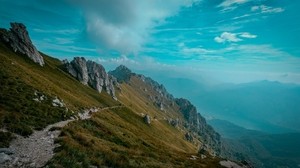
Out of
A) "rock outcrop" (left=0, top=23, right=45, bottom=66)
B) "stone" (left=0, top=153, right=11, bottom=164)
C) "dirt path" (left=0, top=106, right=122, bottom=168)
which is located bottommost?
"stone" (left=0, top=153, right=11, bottom=164)

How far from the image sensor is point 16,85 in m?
50.7

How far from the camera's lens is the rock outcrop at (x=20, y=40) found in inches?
4685

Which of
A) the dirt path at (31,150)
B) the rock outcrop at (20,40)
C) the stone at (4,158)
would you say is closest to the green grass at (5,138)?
the dirt path at (31,150)

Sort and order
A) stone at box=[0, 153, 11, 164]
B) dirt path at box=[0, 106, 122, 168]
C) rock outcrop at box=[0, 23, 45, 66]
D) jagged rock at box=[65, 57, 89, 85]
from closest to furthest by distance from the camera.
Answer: stone at box=[0, 153, 11, 164], dirt path at box=[0, 106, 122, 168], rock outcrop at box=[0, 23, 45, 66], jagged rock at box=[65, 57, 89, 85]

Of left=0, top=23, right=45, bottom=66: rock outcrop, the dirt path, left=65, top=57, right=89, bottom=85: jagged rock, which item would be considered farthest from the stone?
left=65, top=57, right=89, bottom=85: jagged rock

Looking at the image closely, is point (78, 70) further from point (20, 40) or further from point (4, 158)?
point (4, 158)

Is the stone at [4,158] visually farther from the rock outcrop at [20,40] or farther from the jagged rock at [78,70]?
the jagged rock at [78,70]

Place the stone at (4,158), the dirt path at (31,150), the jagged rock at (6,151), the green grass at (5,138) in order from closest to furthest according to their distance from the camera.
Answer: the stone at (4,158) < the dirt path at (31,150) < the jagged rock at (6,151) < the green grass at (5,138)

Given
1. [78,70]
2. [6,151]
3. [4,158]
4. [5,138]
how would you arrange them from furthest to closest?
[78,70], [5,138], [6,151], [4,158]

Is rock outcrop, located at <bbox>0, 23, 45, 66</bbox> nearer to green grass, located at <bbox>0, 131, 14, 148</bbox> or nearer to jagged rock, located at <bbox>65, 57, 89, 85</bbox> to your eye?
jagged rock, located at <bbox>65, 57, 89, 85</bbox>

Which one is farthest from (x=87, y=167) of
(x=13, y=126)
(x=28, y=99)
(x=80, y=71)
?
(x=80, y=71)

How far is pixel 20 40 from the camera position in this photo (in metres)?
124

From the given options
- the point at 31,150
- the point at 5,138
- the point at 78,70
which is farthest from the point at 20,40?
the point at 31,150

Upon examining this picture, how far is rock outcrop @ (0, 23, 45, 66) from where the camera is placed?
390 feet
